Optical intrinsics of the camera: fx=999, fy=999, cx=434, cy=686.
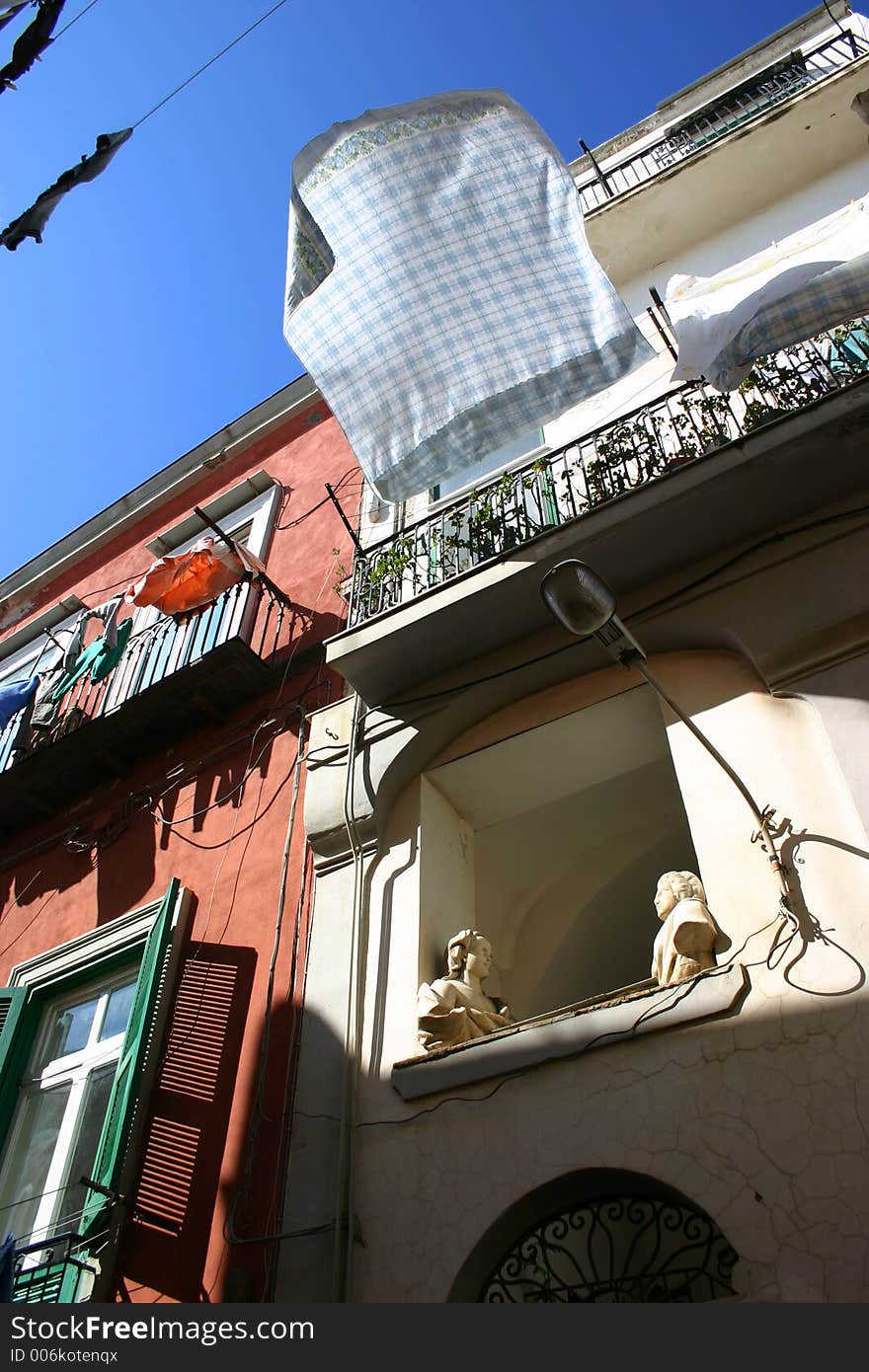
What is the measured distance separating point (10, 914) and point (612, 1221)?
19.2ft

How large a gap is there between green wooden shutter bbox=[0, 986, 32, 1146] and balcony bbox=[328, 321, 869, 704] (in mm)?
3375

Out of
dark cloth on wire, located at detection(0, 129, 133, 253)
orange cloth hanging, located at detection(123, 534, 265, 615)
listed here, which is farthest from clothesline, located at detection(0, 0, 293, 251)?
orange cloth hanging, located at detection(123, 534, 265, 615)

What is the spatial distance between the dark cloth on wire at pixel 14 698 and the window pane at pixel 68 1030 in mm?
3560

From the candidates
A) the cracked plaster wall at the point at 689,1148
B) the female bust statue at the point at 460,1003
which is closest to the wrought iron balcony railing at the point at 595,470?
the female bust statue at the point at 460,1003

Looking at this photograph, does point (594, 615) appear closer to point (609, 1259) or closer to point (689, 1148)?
point (689, 1148)

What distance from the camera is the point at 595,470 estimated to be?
6871 millimetres

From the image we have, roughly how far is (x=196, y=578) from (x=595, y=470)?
170 inches

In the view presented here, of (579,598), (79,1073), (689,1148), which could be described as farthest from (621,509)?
(79,1073)

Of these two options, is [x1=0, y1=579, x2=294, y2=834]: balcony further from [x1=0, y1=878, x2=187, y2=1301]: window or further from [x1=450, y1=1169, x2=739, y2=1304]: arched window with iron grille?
[x1=450, y1=1169, x2=739, y2=1304]: arched window with iron grille

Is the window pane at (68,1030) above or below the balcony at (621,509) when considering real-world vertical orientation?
below

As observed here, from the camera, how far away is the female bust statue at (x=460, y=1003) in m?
5.29

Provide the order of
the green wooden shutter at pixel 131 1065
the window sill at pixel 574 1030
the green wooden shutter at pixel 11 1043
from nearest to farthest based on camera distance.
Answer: the window sill at pixel 574 1030 → the green wooden shutter at pixel 131 1065 → the green wooden shutter at pixel 11 1043

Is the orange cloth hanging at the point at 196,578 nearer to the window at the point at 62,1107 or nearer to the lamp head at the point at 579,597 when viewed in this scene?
the window at the point at 62,1107

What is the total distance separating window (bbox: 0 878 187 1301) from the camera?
557 cm
